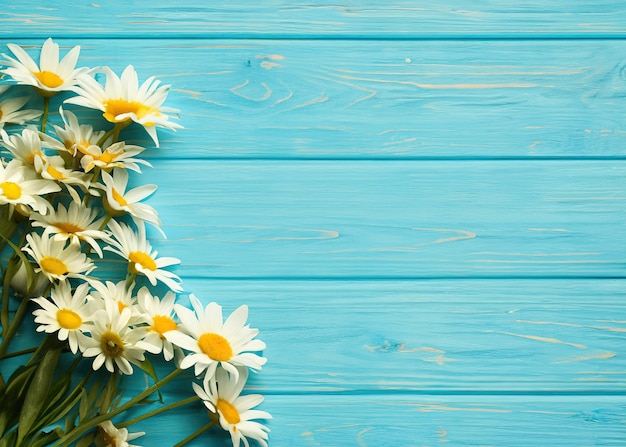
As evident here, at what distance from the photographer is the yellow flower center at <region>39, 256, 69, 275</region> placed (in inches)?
27.2

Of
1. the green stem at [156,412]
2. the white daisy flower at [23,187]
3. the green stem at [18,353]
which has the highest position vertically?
the white daisy flower at [23,187]

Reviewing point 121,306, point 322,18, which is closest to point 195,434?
point 121,306

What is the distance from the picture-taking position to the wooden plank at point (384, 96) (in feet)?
2.54

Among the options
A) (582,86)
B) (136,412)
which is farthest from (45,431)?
(582,86)

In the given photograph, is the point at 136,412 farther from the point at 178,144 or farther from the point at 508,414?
the point at 508,414

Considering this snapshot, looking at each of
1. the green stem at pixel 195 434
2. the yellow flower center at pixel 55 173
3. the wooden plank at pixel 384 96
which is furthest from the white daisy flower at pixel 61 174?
the green stem at pixel 195 434

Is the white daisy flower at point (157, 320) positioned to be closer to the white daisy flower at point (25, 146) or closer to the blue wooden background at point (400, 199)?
the blue wooden background at point (400, 199)

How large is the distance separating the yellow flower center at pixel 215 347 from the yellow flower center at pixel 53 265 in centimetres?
18

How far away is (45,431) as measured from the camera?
2.29 ft

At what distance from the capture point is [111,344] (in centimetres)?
68

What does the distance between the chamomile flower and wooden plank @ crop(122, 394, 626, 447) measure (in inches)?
6.3

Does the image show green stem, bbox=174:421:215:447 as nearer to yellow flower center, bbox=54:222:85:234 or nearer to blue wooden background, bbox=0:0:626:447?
blue wooden background, bbox=0:0:626:447

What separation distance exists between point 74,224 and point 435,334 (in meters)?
0.46

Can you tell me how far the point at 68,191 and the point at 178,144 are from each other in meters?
0.15
